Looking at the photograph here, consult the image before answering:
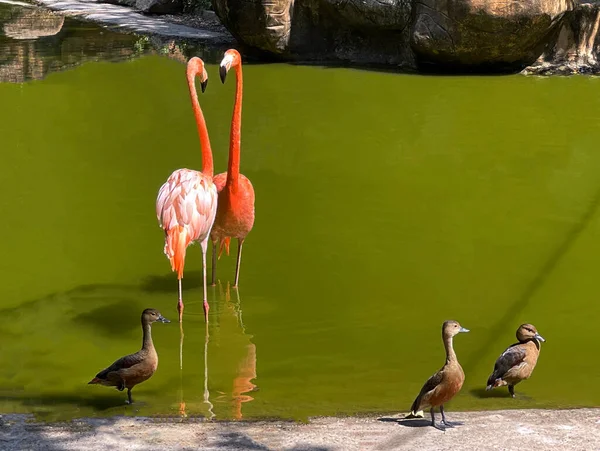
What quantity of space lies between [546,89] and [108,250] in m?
7.11

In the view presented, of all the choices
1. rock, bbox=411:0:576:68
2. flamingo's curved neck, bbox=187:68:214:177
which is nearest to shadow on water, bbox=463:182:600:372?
flamingo's curved neck, bbox=187:68:214:177

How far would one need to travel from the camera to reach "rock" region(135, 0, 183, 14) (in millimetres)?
19594

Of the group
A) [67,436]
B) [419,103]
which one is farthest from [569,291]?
[419,103]

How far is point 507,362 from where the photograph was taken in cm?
507

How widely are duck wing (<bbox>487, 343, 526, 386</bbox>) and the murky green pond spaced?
16 centimetres

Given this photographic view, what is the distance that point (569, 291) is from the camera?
6.66m

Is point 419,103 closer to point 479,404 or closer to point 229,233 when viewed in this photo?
point 229,233

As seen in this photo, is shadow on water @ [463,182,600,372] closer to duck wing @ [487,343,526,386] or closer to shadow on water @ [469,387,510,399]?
shadow on water @ [469,387,510,399]

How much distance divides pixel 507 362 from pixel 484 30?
868 cm

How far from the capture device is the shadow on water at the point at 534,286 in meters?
5.80

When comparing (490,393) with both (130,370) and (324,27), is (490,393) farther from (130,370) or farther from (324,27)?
(324,27)

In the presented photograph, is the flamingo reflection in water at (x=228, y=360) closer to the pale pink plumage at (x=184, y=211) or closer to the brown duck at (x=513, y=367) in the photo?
the pale pink plumage at (x=184, y=211)

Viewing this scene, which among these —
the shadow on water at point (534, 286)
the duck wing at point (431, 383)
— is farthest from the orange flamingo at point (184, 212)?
the duck wing at point (431, 383)

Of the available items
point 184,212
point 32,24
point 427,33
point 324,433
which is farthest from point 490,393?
point 32,24
